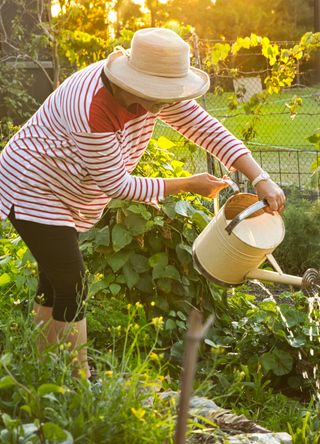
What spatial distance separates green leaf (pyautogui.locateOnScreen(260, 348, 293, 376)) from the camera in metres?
3.65

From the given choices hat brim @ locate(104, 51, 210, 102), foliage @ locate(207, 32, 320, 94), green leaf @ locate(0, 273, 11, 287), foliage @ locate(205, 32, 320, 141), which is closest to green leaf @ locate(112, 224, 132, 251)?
green leaf @ locate(0, 273, 11, 287)

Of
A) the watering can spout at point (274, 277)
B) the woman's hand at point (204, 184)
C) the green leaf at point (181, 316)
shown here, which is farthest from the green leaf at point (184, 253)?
the woman's hand at point (204, 184)

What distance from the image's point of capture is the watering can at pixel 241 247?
3211 millimetres

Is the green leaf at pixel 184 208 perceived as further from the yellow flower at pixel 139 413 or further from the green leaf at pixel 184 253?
the yellow flower at pixel 139 413

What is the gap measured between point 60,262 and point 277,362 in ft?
3.72

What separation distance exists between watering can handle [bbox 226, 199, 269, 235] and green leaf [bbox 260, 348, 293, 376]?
0.72 metres

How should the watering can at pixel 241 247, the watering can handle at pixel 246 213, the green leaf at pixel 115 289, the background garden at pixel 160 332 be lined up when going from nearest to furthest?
the background garden at pixel 160 332 < the watering can handle at pixel 246 213 < the watering can at pixel 241 247 < the green leaf at pixel 115 289

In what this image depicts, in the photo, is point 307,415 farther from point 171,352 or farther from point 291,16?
point 291,16

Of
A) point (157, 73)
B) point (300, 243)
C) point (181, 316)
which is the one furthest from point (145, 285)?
point (300, 243)

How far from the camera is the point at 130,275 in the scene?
12.9 feet

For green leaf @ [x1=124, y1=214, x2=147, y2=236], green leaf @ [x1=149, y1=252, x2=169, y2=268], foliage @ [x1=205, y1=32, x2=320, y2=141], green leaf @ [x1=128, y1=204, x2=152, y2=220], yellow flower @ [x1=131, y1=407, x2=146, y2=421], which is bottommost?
foliage @ [x1=205, y1=32, x2=320, y2=141]

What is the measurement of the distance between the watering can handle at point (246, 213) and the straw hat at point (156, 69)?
0.41 meters

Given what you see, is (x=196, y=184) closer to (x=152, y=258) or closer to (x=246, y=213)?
(x=246, y=213)

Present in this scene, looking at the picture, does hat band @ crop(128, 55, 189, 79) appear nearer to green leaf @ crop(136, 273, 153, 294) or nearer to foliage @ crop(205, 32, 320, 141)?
green leaf @ crop(136, 273, 153, 294)
